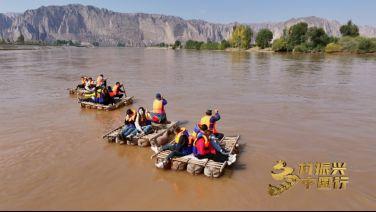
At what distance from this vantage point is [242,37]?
439 ft

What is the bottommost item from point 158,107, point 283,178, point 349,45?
point 283,178

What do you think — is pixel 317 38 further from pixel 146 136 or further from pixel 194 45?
pixel 146 136

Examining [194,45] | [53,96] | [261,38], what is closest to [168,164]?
[53,96]

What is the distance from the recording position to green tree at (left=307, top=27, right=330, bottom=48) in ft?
352

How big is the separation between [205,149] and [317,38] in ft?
363

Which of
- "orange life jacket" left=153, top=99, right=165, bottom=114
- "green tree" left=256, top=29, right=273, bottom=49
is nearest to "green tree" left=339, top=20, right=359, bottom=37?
"green tree" left=256, top=29, right=273, bottom=49

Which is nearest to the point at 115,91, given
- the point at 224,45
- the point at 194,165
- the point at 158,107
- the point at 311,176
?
the point at 158,107

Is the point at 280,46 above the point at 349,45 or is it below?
above

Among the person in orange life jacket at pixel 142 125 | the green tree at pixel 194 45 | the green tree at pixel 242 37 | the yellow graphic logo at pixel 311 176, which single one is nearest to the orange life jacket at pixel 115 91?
the person in orange life jacket at pixel 142 125

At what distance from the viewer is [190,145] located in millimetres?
11219

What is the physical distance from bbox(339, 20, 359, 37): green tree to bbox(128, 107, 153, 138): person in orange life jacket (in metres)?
121

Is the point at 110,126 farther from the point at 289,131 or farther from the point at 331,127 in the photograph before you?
the point at 331,127

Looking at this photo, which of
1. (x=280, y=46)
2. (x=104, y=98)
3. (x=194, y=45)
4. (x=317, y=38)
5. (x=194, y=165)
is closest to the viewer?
(x=194, y=165)

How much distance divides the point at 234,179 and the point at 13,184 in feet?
23.9
